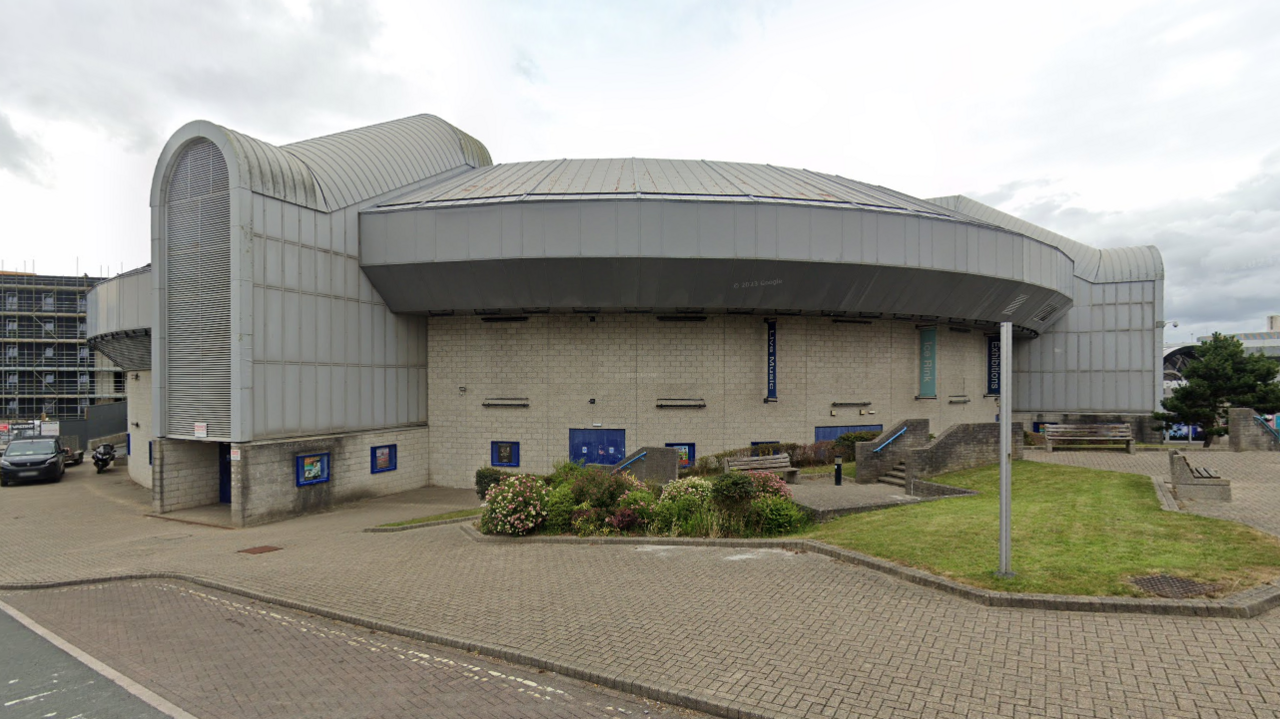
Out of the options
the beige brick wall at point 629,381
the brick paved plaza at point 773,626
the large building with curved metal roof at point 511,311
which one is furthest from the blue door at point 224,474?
the brick paved plaza at point 773,626

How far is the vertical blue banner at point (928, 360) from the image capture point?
92.3 ft

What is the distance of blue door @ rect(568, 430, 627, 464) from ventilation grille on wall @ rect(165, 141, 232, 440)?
37.5ft

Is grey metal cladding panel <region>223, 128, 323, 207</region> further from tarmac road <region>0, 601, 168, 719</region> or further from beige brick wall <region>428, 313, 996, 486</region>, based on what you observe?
tarmac road <region>0, 601, 168, 719</region>

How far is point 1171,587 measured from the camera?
26.7ft

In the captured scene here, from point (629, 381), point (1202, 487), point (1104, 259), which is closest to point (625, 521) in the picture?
point (629, 381)

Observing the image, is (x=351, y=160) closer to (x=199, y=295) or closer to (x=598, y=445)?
(x=199, y=295)

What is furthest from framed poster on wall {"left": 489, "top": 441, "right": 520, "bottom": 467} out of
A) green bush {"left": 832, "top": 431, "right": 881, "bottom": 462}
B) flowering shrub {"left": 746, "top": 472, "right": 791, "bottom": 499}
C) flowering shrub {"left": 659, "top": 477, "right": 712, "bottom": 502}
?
flowering shrub {"left": 746, "top": 472, "right": 791, "bottom": 499}

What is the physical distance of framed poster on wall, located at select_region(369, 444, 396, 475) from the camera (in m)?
23.6

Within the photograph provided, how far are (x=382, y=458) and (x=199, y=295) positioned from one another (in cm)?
803

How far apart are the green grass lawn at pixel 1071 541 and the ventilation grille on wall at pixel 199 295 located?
17974 mm

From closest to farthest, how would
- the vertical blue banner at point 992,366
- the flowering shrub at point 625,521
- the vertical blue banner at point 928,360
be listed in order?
the flowering shrub at point 625,521, the vertical blue banner at point 928,360, the vertical blue banner at point 992,366

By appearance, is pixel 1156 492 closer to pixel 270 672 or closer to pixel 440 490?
pixel 270 672

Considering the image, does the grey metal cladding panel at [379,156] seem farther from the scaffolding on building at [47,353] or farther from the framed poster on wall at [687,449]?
the scaffolding on building at [47,353]

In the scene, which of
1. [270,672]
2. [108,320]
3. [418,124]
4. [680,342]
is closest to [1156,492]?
[680,342]
